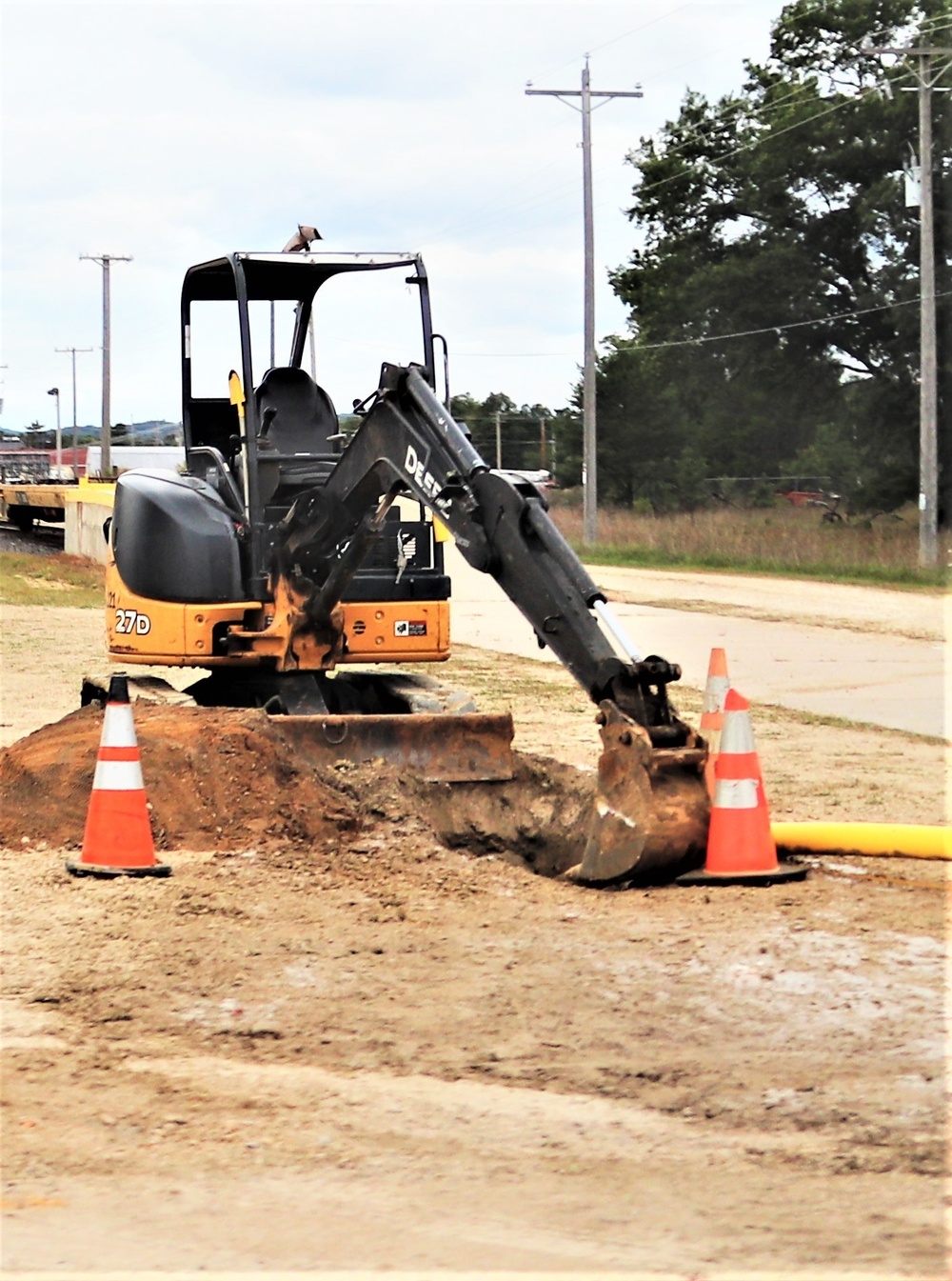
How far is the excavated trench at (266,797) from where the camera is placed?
8398 millimetres

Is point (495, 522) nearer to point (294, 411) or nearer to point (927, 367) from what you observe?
point (294, 411)

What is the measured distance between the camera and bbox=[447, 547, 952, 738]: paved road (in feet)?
50.9

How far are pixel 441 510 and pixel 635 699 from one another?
134cm

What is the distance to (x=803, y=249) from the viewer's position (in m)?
44.6

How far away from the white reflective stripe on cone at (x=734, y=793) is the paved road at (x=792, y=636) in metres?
5.98

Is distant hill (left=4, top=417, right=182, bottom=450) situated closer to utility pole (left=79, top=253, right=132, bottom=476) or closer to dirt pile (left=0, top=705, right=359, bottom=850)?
utility pole (left=79, top=253, right=132, bottom=476)

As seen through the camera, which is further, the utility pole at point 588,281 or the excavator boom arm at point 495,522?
the utility pole at point 588,281

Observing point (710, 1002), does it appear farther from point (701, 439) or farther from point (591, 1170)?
point (701, 439)

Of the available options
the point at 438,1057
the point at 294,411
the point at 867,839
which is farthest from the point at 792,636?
the point at 438,1057

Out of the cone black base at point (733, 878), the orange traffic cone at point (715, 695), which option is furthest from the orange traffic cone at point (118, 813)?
the orange traffic cone at point (715, 695)

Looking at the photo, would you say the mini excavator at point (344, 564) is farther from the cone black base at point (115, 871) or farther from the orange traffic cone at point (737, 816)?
the cone black base at point (115, 871)

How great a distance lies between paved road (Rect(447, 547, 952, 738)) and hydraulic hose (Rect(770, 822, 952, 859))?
5.18 m

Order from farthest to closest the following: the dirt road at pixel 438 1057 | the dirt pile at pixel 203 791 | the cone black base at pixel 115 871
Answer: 1. the dirt pile at pixel 203 791
2. the cone black base at pixel 115 871
3. the dirt road at pixel 438 1057

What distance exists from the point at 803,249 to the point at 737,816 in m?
39.3
